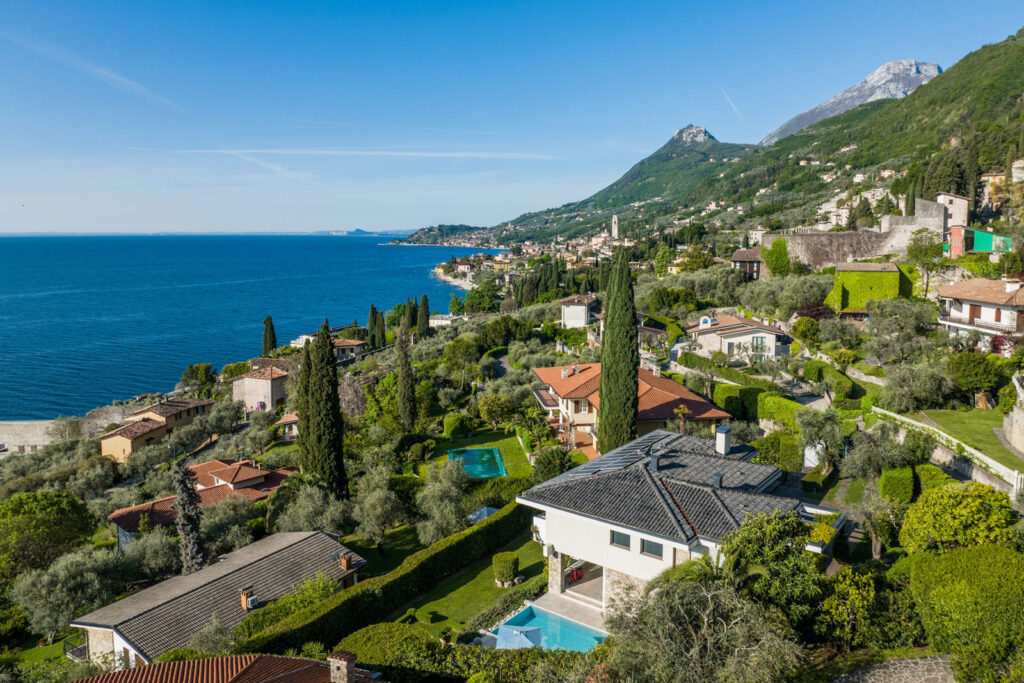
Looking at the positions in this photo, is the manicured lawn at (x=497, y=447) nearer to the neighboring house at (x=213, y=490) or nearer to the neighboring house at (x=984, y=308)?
the neighboring house at (x=213, y=490)

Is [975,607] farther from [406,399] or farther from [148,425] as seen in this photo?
[148,425]

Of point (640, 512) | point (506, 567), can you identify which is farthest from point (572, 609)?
point (640, 512)

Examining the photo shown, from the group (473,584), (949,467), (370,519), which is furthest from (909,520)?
(370,519)

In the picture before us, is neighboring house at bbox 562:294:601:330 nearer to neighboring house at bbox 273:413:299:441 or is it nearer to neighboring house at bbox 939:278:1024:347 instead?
neighboring house at bbox 273:413:299:441

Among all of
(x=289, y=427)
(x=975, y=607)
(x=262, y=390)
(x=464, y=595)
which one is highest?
(x=975, y=607)

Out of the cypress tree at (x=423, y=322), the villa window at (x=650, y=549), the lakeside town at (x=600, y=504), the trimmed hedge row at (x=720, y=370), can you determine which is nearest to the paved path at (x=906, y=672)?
the lakeside town at (x=600, y=504)

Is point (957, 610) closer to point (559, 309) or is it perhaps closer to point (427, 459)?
point (427, 459)
